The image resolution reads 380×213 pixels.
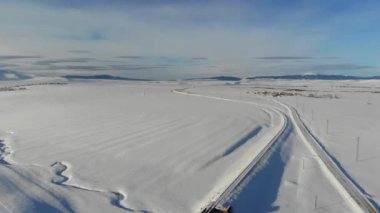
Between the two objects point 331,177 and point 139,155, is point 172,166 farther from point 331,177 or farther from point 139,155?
point 331,177

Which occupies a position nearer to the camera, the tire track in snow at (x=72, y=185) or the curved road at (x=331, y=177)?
the curved road at (x=331, y=177)

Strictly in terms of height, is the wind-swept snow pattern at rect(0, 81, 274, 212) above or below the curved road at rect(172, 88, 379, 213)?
below

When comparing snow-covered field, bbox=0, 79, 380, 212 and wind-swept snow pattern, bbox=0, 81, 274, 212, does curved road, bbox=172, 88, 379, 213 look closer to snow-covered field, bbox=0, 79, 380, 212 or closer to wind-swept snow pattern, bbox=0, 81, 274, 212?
snow-covered field, bbox=0, 79, 380, 212

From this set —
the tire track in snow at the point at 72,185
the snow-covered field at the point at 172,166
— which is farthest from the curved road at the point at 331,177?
the tire track in snow at the point at 72,185

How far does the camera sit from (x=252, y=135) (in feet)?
54.2

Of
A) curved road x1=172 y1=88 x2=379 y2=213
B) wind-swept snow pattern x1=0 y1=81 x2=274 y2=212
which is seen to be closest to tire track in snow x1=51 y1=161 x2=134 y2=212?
wind-swept snow pattern x1=0 y1=81 x2=274 y2=212

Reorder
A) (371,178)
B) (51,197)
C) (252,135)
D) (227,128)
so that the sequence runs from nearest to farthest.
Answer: (51,197)
(371,178)
(252,135)
(227,128)

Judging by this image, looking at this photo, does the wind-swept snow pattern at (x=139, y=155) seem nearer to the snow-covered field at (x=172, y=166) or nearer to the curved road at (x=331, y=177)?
the snow-covered field at (x=172, y=166)


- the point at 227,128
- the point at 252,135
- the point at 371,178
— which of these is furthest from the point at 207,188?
the point at 227,128

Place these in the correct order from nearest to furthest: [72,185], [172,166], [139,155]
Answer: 1. [72,185]
2. [172,166]
3. [139,155]

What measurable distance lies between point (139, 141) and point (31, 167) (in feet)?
15.9

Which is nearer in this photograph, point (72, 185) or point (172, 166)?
point (72, 185)

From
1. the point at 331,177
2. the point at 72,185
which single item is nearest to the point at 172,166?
the point at 72,185

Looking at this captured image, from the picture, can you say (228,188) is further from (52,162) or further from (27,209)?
(52,162)
